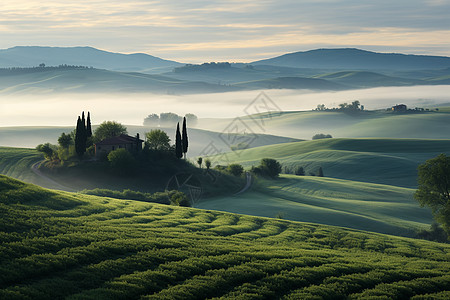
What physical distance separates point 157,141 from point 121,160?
1531cm

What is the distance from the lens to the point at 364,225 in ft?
265

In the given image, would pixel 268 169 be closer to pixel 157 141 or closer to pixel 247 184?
pixel 247 184

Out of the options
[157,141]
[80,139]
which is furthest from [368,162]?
[80,139]

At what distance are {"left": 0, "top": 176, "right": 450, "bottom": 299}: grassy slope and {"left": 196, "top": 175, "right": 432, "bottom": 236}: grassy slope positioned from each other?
34308 mm

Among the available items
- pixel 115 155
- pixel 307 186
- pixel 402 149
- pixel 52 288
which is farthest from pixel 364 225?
pixel 402 149

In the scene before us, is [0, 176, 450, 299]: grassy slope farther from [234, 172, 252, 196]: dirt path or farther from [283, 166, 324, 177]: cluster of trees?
[283, 166, 324, 177]: cluster of trees

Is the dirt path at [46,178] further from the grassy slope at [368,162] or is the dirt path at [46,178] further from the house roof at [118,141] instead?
the grassy slope at [368,162]

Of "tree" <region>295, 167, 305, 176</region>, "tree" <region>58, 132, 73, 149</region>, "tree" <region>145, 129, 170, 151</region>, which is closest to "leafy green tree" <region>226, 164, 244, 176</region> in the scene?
"tree" <region>145, 129, 170, 151</region>

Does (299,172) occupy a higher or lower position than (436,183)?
lower

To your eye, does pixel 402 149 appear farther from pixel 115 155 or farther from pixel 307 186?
pixel 115 155

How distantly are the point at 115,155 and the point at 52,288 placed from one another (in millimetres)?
82838

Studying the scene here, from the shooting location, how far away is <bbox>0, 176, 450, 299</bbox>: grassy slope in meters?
25.9

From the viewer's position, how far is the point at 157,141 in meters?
119

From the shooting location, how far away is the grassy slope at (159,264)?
25.9 metres
